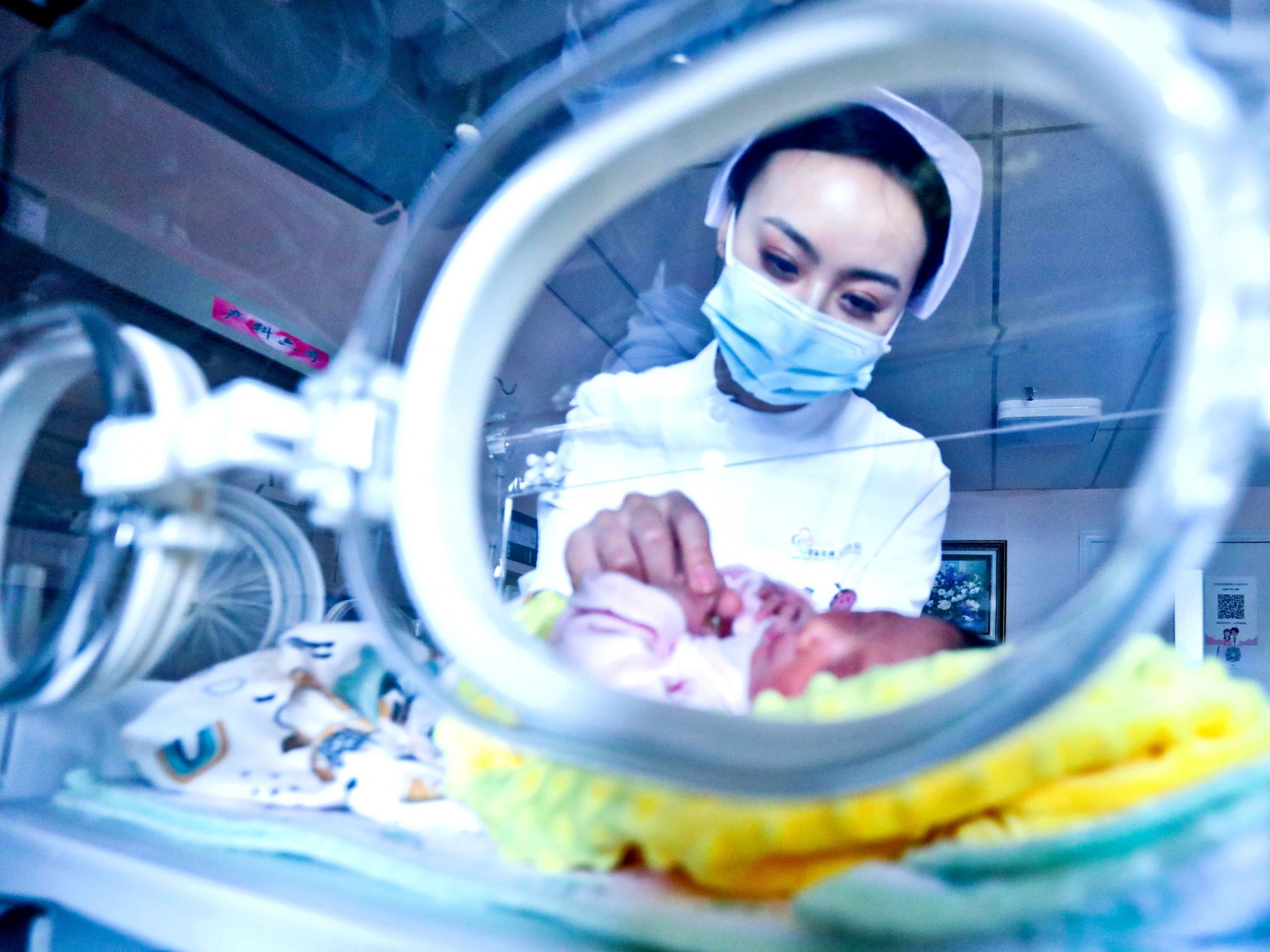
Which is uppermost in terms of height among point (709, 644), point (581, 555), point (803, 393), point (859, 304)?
point (859, 304)

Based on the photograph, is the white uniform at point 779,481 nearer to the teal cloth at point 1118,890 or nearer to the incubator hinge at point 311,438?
the incubator hinge at point 311,438

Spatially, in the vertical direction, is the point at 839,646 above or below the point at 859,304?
below

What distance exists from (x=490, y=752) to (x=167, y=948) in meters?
0.24

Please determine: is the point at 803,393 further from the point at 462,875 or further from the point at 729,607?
the point at 462,875

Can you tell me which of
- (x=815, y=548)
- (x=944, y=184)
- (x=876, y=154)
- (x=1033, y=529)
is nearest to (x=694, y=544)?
(x=815, y=548)

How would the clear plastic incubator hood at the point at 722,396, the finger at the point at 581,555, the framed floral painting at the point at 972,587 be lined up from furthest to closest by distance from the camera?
1. the framed floral painting at the point at 972,587
2. the finger at the point at 581,555
3. the clear plastic incubator hood at the point at 722,396

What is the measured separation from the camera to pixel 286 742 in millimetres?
704

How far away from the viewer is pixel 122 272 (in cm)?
90

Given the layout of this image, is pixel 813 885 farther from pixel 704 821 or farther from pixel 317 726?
pixel 317 726

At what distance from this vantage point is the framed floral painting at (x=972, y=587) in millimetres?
1351

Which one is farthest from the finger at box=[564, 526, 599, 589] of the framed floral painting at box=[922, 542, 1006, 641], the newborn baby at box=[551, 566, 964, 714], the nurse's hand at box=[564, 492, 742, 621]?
the framed floral painting at box=[922, 542, 1006, 641]

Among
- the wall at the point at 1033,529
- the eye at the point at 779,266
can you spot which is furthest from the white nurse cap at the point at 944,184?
the wall at the point at 1033,529

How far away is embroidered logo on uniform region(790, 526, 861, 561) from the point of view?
120 centimetres

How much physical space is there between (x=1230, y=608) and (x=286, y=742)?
1329mm
